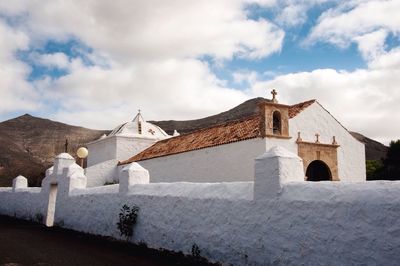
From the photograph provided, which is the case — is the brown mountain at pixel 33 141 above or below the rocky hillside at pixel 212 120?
below

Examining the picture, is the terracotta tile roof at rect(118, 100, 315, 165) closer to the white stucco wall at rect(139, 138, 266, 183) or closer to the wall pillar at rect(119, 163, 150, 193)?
the white stucco wall at rect(139, 138, 266, 183)

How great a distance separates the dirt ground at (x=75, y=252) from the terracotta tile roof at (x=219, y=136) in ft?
21.6

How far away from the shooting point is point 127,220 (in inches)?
407

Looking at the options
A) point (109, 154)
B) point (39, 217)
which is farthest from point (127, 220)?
point (109, 154)

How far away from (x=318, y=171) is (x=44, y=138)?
36790 mm

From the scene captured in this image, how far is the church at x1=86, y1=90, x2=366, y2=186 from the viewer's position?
1480cm

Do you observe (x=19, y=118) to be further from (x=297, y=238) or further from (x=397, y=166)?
(x=297, y=238)

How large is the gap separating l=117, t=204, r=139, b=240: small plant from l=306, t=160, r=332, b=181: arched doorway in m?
8.30

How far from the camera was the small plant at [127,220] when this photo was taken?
10211mm

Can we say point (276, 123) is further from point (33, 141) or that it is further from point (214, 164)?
point (33, 141)

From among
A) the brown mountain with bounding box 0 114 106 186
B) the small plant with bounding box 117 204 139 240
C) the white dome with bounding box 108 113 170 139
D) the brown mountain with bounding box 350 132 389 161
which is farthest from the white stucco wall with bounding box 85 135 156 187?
the brown mountain with bounding box 350 132 389 161

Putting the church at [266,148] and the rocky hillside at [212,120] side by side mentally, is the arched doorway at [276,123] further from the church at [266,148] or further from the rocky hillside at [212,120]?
the rocky hillside at [212,120]

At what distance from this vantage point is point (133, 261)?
26.6 ft

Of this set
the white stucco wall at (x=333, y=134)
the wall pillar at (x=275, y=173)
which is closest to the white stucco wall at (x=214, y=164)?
the white stucco wall at (x=333, y=134)
